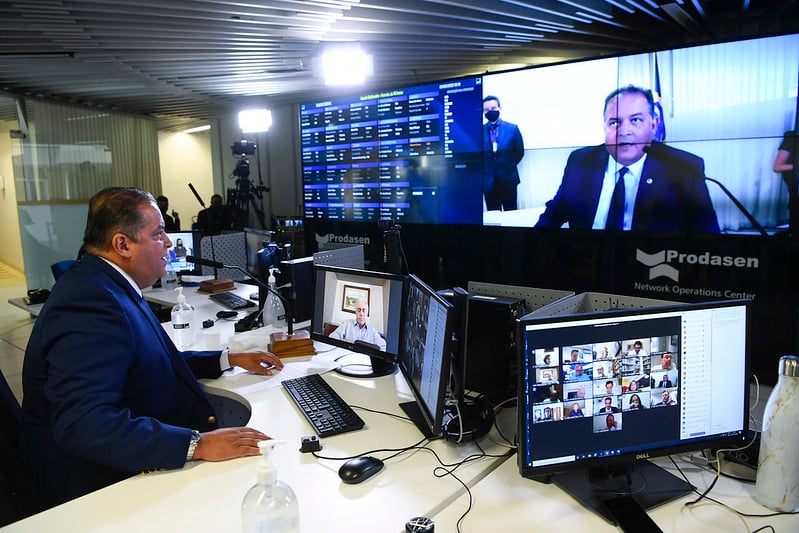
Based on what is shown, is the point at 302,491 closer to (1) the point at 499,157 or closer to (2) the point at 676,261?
(2) the point at 676,261

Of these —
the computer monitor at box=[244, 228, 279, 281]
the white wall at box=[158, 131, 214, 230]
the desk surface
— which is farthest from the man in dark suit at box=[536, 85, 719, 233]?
the white wall at box=[158, 131, 214, 230]

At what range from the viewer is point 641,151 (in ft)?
13.2

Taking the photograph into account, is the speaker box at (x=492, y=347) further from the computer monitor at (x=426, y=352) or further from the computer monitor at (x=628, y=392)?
the computer monitor at (x=628, y=392)

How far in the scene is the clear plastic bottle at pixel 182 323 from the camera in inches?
99.2

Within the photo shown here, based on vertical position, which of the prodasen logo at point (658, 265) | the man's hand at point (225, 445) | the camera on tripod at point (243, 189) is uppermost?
the camera on tripod at point (243, 189)

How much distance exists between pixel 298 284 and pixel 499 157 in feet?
9.09

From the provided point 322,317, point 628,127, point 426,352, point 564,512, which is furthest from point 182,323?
point 628,127

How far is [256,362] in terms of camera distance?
209 centimetres

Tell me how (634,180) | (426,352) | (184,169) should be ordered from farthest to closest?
1. (184,169)
2. (634,180)
3. (426,352)

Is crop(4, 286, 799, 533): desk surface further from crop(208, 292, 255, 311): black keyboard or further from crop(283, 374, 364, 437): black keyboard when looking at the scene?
crop(208, 292, 255, 311): black keyboard

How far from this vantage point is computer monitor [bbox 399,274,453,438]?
1362mm

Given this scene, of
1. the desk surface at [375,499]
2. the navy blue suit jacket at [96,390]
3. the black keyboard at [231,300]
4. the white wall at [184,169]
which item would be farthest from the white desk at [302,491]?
the white wall at [184,169]

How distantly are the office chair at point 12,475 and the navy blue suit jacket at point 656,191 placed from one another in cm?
400

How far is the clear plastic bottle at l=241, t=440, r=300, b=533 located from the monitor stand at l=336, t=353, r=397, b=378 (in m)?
0.96
